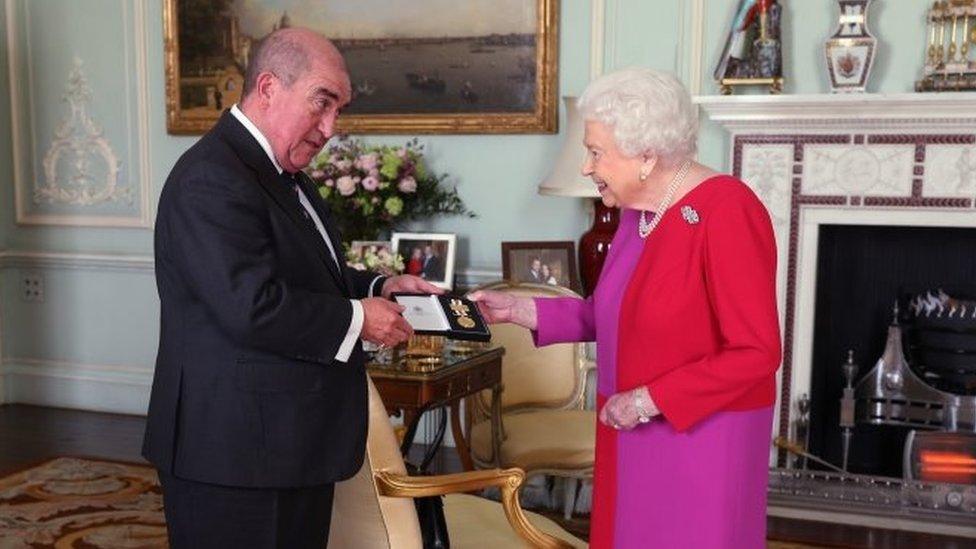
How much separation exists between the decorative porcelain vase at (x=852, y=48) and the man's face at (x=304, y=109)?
2.83 meters

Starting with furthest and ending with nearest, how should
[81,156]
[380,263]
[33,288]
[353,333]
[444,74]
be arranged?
[33,288]
[81,156]
[444,74]
[380,263]
[353,333]

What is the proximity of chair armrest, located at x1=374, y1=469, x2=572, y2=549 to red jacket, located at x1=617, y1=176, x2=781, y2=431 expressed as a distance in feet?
1.77

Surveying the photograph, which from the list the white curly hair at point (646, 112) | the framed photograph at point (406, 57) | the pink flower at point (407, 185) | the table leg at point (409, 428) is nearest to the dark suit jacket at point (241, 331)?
the white curly hair at point (646, 112)

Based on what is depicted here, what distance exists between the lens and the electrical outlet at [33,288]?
5.84 metres

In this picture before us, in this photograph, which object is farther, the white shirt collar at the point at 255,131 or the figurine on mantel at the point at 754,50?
the figurine on mantel at the point at 754,50

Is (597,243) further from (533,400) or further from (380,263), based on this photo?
(380,263)

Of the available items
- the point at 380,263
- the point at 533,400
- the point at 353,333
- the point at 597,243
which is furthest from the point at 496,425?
the point at 353,333

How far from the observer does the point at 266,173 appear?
6.15 ft

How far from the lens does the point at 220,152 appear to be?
1.82 meters

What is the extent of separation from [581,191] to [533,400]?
35.6 inches

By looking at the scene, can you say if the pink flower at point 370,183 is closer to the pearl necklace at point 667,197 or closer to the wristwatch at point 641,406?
the pearl necklace at point 667,197

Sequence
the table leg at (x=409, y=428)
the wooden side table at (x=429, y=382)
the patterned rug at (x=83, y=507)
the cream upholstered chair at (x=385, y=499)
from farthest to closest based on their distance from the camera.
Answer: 1. the patterned rug at (x=83, y=507)
2. the wooden side table at (x=429, y=382)
3. the table leg at (x=409, y=428)
4. the cream upholstered chair at (x=385, y=499)

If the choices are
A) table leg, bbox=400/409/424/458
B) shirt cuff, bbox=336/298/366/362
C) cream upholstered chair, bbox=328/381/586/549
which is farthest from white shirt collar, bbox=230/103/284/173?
table leg, bbox=400/409/424/458

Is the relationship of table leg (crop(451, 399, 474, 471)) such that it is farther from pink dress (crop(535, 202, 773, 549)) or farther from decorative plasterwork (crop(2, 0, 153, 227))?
decorative plasterwork (crop(2, 0, 153, 227))
